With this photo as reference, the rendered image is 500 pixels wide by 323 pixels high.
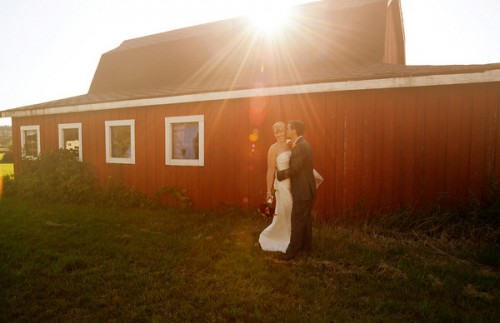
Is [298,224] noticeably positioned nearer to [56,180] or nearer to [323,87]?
[323,87]

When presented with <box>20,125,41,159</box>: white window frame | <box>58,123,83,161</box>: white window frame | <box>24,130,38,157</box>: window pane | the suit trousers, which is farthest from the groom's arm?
<box>24,130,38,157</box>: window pane

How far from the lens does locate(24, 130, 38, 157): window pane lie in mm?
13112

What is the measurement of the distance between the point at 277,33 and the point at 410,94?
628 centimetres

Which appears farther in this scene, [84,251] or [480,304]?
[84,251]

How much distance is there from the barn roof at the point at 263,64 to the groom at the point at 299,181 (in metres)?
2.53

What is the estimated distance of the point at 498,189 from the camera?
235 inches

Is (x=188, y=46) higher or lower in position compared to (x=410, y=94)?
higher

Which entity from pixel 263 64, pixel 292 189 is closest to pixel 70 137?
pixel 263 64

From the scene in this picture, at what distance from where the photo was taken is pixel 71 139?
1198cm

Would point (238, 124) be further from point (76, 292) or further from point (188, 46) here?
point (188, 46)

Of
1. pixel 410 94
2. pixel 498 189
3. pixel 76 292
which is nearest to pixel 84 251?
pixel 76 292

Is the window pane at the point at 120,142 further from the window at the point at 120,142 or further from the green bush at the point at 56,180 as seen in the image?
the green bush at the point at 56,180

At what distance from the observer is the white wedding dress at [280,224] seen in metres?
5.38

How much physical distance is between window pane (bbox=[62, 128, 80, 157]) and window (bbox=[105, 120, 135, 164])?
1797 mm
